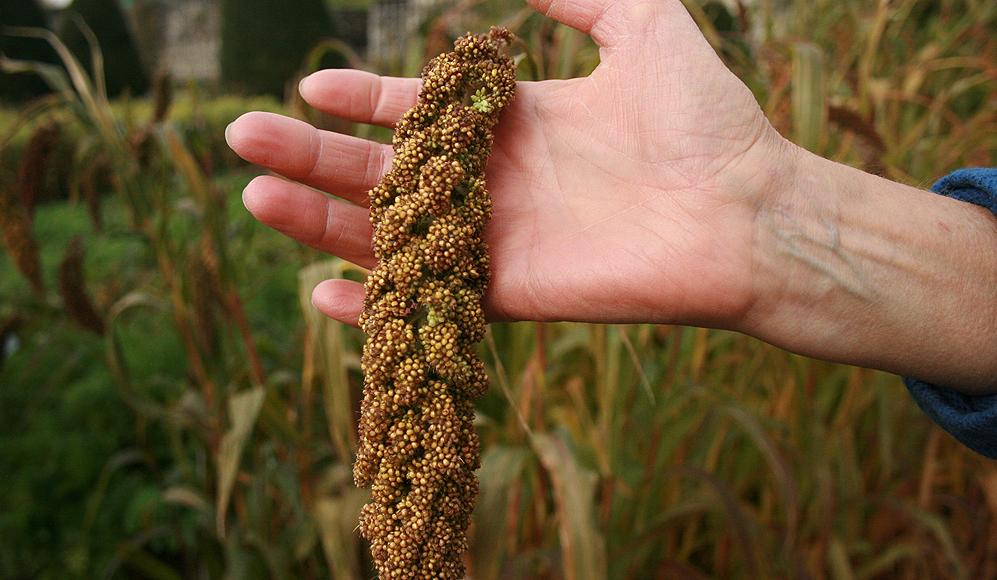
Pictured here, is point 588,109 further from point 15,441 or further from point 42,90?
point 42,90

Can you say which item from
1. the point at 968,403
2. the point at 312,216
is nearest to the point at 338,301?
the point at 312,216

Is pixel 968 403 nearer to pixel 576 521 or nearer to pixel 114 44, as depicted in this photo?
pixel 576 521

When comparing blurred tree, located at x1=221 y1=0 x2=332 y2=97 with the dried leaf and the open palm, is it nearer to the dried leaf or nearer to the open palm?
the open palm

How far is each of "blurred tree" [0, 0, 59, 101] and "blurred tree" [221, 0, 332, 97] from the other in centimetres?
258

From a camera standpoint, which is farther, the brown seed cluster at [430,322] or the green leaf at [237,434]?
the green leaf at [237,434]

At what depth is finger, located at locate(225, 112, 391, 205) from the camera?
4.88 feet

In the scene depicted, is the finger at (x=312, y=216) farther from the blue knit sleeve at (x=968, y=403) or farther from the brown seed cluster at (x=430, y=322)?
the blue knit sleeve at (x=968, y=403)

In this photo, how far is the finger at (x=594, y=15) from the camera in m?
1.50

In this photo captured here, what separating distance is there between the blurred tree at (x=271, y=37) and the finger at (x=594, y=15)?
10.8 meters

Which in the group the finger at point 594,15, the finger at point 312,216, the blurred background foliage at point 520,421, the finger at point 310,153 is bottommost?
the blurred background foliage at point 520,421

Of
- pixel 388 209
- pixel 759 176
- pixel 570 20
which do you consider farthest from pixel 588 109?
pixel 388 209

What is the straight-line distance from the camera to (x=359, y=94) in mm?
1645

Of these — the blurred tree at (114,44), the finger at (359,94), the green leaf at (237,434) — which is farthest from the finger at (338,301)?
the blurred tree at (114,44)

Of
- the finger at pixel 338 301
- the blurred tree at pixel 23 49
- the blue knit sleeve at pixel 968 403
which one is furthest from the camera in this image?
the blurred tree at pixel 23 49
